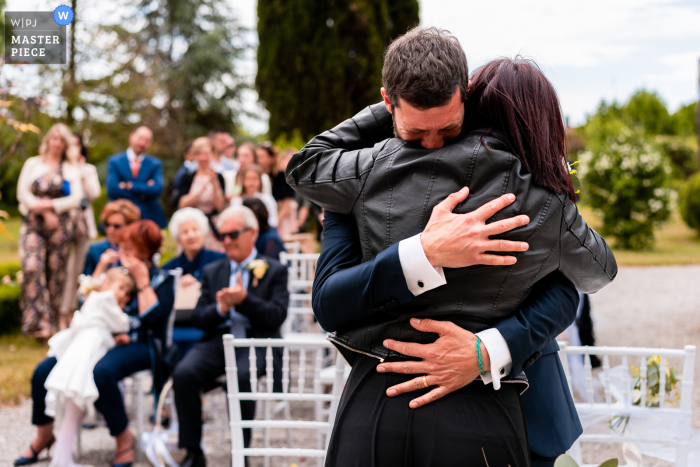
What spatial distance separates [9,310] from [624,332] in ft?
23.4

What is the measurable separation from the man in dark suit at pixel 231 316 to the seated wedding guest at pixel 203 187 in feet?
7.54

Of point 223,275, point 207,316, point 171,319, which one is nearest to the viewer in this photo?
point 207,316

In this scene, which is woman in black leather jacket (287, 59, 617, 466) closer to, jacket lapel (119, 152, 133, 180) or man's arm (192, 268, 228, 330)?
man's arm (192, 268, 228, 330)

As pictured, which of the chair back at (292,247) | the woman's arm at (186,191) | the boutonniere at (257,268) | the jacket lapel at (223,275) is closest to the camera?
the boutonniere at (257,268)

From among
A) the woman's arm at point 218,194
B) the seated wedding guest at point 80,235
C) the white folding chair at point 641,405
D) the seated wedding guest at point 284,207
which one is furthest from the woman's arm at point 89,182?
the white folding chair at point 641,405

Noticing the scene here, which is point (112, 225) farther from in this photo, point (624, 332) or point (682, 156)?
point (682, 156)

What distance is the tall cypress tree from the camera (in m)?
13.0

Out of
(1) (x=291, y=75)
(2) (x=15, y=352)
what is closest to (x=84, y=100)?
(1) (x=291, y=75)

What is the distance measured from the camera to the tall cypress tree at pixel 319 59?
12953 mm

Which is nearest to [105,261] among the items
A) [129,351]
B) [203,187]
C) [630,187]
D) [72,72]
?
[129,351]

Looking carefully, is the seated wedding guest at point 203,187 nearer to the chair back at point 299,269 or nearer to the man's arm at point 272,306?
the chair back at point 299,269

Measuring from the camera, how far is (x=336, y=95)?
13.0 metres

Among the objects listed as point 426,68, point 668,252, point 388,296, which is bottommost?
point 668,252

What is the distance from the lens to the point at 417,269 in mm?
1298
